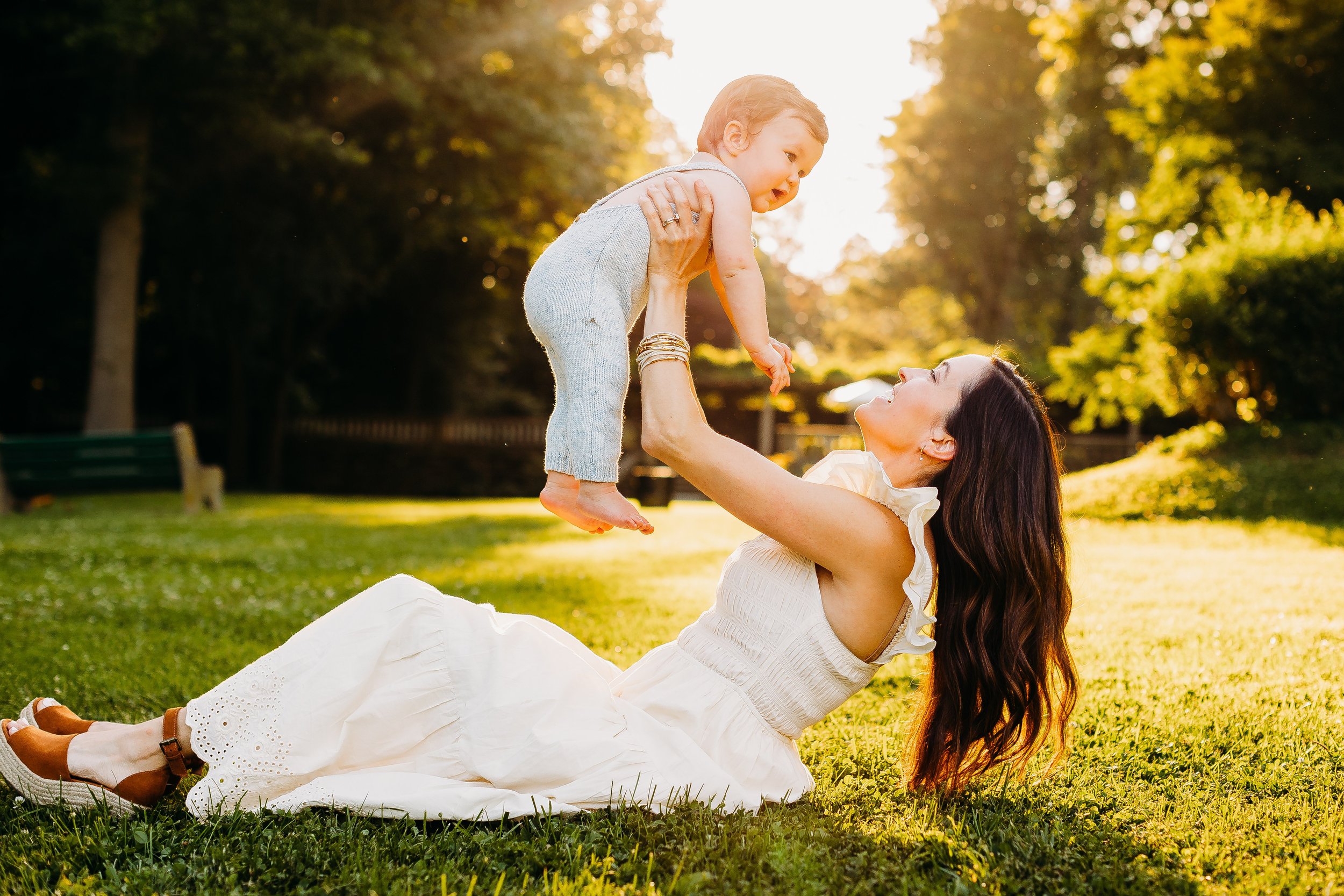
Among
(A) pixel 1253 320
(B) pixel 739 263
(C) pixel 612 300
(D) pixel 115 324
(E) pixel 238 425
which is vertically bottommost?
(E) pixel 238 425

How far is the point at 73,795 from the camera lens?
228 cm

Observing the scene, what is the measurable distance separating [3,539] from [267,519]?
323 cm

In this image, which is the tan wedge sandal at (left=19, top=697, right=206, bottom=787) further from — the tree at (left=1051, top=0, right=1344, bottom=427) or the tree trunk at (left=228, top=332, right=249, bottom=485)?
the tree trunk at (left=228, top=332, right=249, bottom=485)

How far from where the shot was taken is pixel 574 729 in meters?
2.23

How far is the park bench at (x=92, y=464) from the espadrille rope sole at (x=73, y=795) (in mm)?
10198

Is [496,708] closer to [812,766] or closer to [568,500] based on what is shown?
[568,500]

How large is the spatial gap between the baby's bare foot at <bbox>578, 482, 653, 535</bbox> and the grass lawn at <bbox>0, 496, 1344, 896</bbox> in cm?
67

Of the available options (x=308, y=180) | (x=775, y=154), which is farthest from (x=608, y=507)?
(x=308, y=180)

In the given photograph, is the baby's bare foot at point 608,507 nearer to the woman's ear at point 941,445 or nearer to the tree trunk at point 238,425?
the woman's ear at point 941,445

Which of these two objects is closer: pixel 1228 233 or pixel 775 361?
pixel 775 361

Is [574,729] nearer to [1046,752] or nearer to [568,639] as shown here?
[568,639]

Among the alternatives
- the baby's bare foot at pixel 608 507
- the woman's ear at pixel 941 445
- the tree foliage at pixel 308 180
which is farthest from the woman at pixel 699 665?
the tree foliage at pixel 308 180

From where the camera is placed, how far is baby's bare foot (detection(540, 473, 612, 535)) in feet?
7.91

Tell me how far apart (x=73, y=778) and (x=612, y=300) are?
5.58ft
